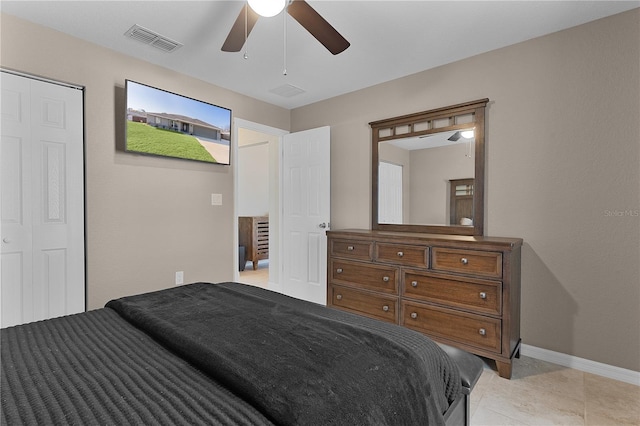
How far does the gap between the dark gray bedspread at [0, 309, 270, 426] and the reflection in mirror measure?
263 cm

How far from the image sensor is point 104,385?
32.4 inches

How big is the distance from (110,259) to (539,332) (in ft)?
11.9

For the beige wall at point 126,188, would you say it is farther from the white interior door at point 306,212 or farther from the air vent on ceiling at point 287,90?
the white interior door at point 306,212

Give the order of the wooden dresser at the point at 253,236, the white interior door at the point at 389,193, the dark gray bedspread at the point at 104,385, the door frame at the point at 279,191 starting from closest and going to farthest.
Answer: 1. the dark gray bedspread at the point at 104,385
2. the white interior door at the point at 389,193
3. the door frame at the point at 279,191
4. the wooden dresser at the point at 253,236

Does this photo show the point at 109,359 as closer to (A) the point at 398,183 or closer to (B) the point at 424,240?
(B) the point at 424,240

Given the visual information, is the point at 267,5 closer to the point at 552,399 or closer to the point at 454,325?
the point at 454,325

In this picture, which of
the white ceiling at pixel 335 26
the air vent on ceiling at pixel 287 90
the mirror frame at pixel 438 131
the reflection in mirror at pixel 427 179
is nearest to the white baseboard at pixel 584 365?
the mirror frame at pixel 438 131

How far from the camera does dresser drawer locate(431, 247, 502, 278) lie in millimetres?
2256

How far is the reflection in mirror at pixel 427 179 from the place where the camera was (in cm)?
291

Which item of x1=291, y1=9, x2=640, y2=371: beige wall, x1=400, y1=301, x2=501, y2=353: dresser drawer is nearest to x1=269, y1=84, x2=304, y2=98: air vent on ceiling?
x1=291, y1=9, x2=640, y2=371: beige wall

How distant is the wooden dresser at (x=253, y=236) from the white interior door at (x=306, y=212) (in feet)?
5.93

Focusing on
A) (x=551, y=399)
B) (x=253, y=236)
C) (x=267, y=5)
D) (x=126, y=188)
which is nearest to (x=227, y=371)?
(x=267, y=5)

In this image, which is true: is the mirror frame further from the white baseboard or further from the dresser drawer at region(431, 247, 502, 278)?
the white baseboard

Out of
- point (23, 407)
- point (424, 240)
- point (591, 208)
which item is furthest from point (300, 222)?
point (23, 407)
